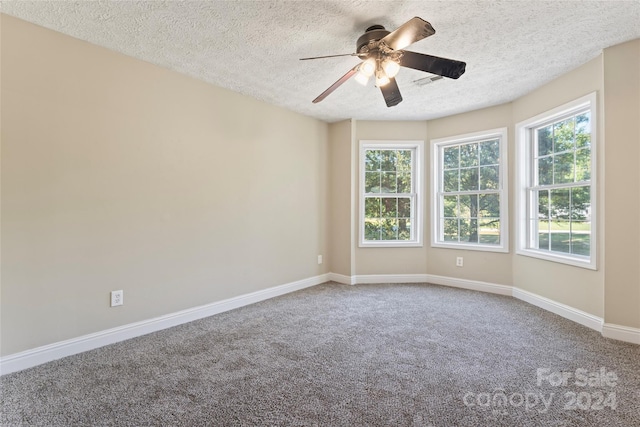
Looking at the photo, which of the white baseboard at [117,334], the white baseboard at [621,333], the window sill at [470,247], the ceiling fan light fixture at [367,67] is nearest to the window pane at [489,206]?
the window sill at [470,247]

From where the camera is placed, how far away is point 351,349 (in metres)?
2.40

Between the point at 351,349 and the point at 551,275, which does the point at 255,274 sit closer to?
the point at 351,349

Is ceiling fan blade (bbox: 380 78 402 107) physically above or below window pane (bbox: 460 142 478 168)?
above

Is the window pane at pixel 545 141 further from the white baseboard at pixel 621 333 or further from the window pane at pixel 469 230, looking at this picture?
the white baseboard at pixel 621 333

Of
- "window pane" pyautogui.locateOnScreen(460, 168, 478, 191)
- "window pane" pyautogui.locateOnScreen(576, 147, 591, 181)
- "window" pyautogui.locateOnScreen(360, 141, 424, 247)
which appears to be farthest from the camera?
"window" pyautogui.locateOnScreen(360, 141, 424, 247)

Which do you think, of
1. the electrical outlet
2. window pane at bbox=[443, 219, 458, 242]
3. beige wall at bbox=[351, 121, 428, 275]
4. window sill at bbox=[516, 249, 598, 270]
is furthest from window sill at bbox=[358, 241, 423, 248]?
the electrical outlet

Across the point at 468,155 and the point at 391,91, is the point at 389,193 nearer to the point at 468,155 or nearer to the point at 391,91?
the point at 468,155

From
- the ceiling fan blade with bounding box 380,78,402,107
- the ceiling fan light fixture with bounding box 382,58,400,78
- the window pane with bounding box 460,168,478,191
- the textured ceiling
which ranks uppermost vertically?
the textured ceiling

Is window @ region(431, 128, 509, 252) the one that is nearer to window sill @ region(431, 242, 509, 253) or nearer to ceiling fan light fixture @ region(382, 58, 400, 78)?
window sill @ region(431, 242, 509, 253)

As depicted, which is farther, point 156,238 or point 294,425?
point 156,238

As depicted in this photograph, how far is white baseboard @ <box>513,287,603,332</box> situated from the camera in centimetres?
278

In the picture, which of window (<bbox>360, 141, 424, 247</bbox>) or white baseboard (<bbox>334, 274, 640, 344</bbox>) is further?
window (<bbox>360, 141, 424, 247</bbox>)

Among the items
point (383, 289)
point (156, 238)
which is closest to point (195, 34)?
point (156, 238)

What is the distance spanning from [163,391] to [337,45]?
9.11 feet
